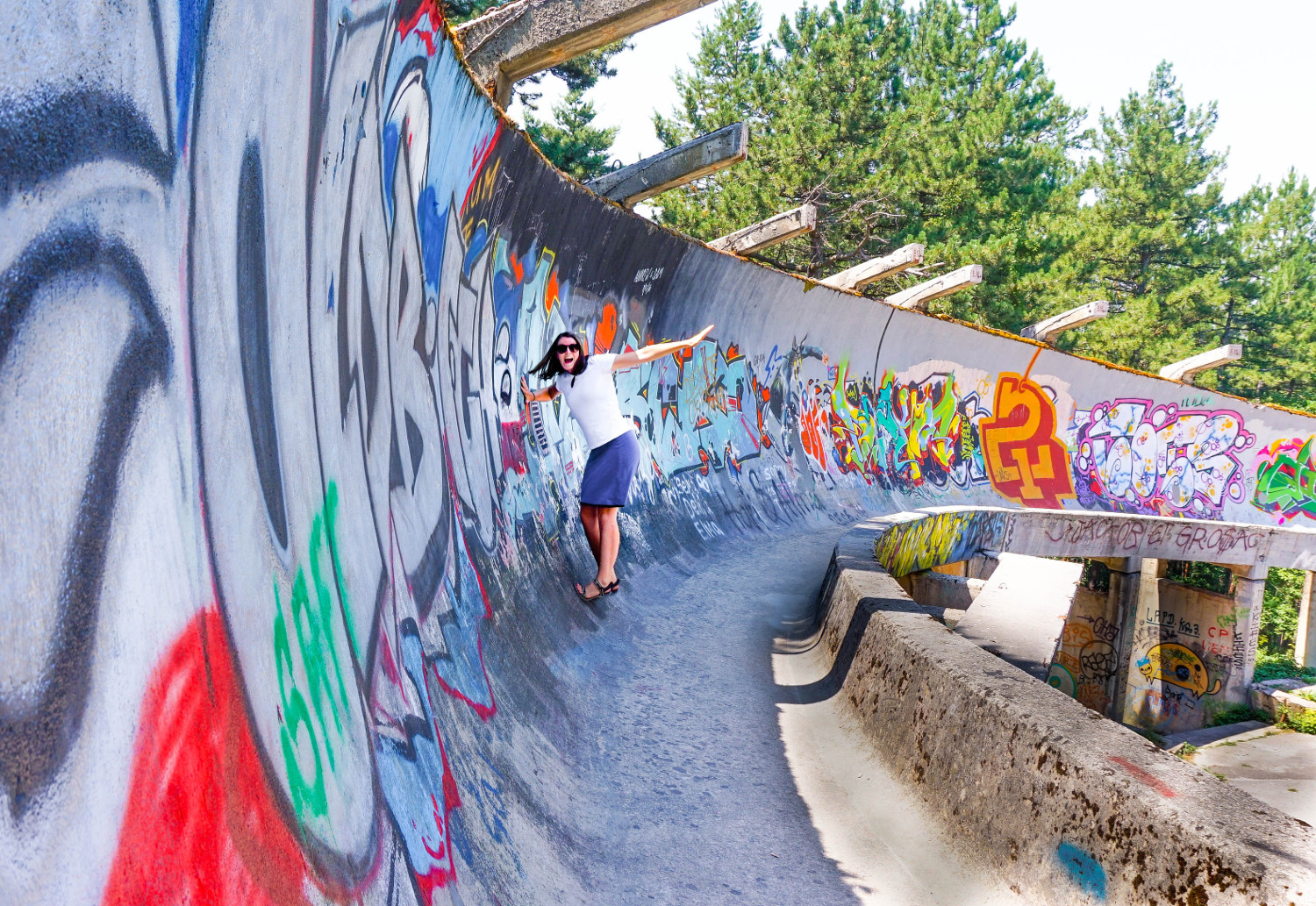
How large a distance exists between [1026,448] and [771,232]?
10.4 m

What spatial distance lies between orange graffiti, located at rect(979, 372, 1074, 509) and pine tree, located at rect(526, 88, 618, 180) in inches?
475

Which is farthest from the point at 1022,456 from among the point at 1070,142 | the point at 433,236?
the point at 1070,142

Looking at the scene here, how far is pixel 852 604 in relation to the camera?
533 cm

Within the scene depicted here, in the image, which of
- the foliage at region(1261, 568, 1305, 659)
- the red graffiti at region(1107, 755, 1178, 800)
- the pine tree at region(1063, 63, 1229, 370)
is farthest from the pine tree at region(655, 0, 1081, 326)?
the red graffiti at region(1107, 755, 1178, 800)

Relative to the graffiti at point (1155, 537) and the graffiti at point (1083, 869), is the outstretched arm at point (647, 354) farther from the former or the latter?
the graffiti at point (1155, 537)

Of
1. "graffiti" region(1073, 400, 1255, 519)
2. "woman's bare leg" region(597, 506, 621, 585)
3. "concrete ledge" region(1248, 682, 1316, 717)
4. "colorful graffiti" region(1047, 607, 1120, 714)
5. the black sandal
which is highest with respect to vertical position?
"woman's bare leg" region(597, 506, 621, 585)

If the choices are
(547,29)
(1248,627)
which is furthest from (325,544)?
(1248,627)

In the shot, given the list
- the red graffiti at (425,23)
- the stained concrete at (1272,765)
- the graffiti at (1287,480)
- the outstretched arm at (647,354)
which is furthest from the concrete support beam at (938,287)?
the red graffiti at (425,23)

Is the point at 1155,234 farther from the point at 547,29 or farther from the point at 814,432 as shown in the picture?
the point at 547,29

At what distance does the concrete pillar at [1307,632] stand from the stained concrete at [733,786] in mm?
28609

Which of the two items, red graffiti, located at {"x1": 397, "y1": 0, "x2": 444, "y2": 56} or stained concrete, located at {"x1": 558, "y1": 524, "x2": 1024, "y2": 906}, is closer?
stained concrete, located at {"x1": 558, "y1": 524, "x2": 1024, "y2": 906}

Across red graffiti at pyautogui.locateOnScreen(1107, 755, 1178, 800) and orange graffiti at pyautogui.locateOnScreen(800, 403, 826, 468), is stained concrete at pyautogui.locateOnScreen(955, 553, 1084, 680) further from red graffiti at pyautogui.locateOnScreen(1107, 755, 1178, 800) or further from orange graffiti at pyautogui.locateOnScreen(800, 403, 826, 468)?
orange graffiti at pyautogui.locateOnScreen(800, 403, 826, 468)

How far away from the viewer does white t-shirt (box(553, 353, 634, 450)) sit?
17.2 ft

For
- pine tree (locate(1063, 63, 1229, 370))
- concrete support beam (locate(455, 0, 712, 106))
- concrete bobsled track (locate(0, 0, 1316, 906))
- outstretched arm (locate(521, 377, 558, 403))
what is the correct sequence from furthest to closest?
pine tree (locate(1063, 63, 1229, 370))
outstretched arm (locate(521, 377, 558, 403))
concrete support beam (locate(455, 0, 712, 106))
concrete bobsled track (locate(0, 0, 1316, 906))
